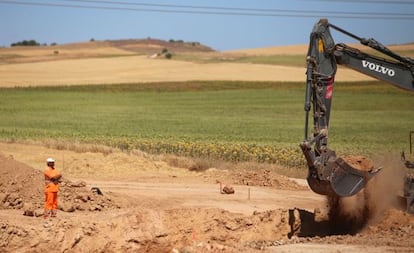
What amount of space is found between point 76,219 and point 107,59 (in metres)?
82.4

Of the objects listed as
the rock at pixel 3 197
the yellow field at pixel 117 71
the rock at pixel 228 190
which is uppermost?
the yellow field at pixel 117 71

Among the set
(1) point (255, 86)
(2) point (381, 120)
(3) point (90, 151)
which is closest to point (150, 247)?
(3) point (90, 151)

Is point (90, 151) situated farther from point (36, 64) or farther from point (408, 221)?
point (36, 64)

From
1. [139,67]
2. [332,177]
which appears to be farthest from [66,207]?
[139,67]

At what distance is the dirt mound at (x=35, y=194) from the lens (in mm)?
19281

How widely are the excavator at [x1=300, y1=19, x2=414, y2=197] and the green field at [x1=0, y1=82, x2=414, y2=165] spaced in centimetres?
1395

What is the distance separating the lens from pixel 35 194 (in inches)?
792

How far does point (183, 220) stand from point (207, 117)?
34.3m

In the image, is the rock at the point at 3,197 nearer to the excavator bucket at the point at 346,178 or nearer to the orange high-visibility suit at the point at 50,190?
the orange high-visibility suit at the point at 50,190

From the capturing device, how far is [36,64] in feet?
291

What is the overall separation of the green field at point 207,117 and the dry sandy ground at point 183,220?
297 inches

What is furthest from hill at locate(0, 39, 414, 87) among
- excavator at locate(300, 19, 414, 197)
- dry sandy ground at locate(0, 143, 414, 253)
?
excavator at locate(300, 19, 414, 197)

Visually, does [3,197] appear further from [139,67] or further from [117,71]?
[139,67]

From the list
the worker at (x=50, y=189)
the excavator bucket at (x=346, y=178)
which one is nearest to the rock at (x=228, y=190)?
the excavator bucket at (x=346, y=178)
